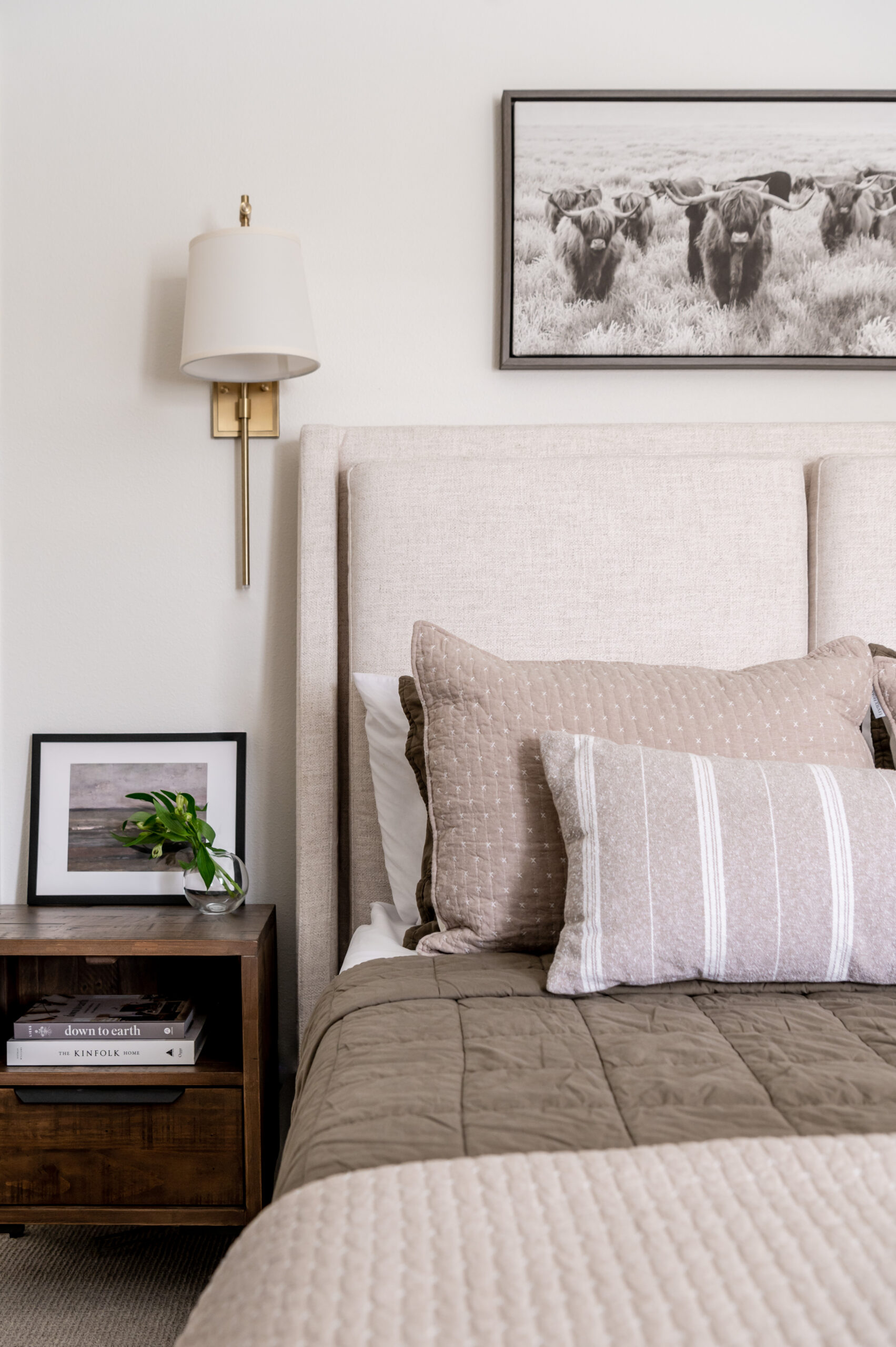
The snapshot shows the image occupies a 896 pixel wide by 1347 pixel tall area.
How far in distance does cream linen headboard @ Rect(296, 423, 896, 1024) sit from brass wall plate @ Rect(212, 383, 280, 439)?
0.82 ft

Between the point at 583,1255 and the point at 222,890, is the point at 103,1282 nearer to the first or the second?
the point at 222,890

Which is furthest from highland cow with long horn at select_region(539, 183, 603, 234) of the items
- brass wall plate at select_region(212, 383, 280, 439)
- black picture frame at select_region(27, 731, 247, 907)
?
black picture frame at select_region(27, 731, 247, 907)

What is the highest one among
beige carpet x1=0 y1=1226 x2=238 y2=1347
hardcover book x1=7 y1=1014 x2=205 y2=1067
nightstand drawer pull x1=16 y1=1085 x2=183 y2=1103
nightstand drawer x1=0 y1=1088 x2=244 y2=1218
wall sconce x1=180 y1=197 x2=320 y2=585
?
wall sconce x1=180 y1=197 x2=320 y2=585

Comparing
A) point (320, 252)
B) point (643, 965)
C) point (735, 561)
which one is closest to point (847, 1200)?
point (643, 965)

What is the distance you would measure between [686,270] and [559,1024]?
1.43 meters

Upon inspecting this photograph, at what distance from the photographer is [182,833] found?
1658mm

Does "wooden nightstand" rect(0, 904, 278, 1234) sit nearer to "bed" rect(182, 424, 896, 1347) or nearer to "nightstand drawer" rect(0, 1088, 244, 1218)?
"nightstand drawer" rect(0, 1088, 244, 1218)

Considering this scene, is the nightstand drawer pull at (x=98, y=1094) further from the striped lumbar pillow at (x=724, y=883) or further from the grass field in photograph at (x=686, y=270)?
the grass field in photograph at (x=686, y=270)

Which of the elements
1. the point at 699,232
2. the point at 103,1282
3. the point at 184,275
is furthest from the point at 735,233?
the point at 103,1282

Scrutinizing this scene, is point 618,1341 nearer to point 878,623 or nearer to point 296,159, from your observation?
point 878,623

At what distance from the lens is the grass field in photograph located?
5.87 ft

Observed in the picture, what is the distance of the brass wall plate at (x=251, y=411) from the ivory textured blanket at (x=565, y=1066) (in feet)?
3.55

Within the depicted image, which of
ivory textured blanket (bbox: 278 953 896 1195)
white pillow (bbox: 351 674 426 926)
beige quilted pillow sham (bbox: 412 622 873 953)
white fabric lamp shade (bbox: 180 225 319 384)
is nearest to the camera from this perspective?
ivory textured blanket (bbox: 278 953 896 1195)

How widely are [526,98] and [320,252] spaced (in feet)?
1.54
